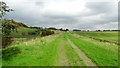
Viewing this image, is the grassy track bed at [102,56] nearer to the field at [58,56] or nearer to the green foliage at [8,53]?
the field at [58,56]

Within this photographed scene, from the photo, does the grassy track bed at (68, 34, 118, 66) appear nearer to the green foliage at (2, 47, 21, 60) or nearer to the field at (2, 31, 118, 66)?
the field at (2, 31, 118, 66)

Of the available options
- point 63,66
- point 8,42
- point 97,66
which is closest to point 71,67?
point 63,66

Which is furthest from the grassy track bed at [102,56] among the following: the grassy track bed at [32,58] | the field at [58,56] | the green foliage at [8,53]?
the green foliage at [8,53]

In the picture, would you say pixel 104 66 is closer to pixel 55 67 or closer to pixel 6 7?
pixel 55 67

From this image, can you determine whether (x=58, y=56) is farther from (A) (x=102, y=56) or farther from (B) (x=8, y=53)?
(B) (x=8, y=53)

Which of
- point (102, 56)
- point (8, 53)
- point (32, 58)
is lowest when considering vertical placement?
point (102, 56)

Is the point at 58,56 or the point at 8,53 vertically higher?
the point at 8,53

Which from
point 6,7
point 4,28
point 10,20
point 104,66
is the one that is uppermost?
point 6,7

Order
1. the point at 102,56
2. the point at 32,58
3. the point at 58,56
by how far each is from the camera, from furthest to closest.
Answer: the point at 102,56 < the point at 58,56 < the point at 32,58

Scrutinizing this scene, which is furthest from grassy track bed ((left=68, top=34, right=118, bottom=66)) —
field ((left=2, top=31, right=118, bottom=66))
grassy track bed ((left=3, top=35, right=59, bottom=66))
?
grassy track bed ((left=3, top=35, right=59, bottom=66))

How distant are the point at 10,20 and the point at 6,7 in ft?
6.93

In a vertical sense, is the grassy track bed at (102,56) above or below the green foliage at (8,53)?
below

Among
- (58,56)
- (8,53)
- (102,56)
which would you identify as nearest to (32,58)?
(58,56)

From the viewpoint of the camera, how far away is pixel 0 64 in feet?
42.5
